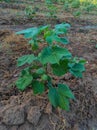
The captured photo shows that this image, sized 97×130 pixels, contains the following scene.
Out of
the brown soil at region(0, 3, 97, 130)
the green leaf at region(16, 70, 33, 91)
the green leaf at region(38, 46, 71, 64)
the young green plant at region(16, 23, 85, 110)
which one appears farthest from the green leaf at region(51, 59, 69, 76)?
the brown soil at region(0, 3, 97, 130)

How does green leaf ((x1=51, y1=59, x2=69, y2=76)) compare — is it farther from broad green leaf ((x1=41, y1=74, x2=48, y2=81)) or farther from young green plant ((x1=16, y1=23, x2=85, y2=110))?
broad green leaf ((x1=41, y1=74, x2=48, y2=81))

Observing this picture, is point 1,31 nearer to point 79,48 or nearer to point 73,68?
point 79,48

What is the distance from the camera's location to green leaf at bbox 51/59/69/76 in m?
2.69

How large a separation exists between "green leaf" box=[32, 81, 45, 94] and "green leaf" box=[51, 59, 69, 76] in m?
0.16

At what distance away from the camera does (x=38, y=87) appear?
2.75m

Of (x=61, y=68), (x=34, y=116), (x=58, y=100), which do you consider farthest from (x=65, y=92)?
(x=34, y=116)

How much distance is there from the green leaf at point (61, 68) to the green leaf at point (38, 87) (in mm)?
164

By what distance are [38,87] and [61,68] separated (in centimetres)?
25

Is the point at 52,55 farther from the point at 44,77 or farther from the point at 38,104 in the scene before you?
the point at 38,104

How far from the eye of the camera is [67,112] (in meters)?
2.88

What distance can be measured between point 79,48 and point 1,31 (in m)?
1.11

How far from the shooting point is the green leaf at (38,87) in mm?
2726

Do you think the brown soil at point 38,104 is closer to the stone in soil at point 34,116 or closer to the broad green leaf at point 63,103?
the stone in soil at point 34,116

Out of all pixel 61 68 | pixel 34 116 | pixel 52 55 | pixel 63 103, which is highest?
pixel 52 55
